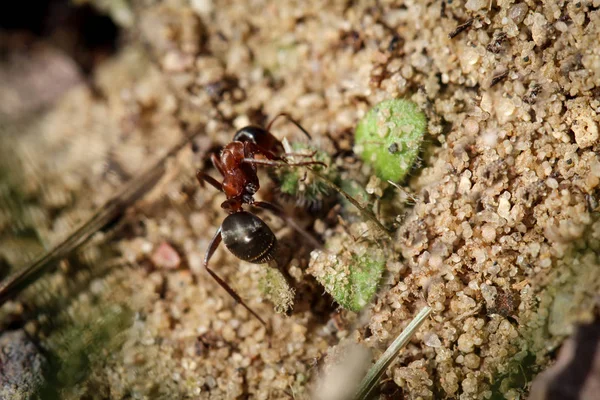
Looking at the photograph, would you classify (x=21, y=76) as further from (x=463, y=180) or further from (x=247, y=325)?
(x=463, y=180)

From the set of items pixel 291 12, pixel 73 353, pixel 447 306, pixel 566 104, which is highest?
pixel 291 12

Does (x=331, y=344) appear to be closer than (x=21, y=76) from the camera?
Yes

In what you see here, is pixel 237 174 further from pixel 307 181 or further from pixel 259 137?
pixel 307 181

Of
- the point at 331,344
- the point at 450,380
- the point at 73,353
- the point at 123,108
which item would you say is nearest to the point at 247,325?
the point at 331,344

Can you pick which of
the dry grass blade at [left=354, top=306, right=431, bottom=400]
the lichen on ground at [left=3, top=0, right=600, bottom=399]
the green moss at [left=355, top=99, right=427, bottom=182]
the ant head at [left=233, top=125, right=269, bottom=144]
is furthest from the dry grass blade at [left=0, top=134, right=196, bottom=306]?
the dry grass blade at [left=354, top=306, right=431, bottom=400]

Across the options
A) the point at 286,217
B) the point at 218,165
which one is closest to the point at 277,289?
the point at 286,217

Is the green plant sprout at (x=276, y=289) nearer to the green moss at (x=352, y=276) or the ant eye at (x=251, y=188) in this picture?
the green moss at (x=352, y=276)

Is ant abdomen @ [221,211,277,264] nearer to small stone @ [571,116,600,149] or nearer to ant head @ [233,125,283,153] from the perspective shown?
ant head @ [233,125,283,153]
